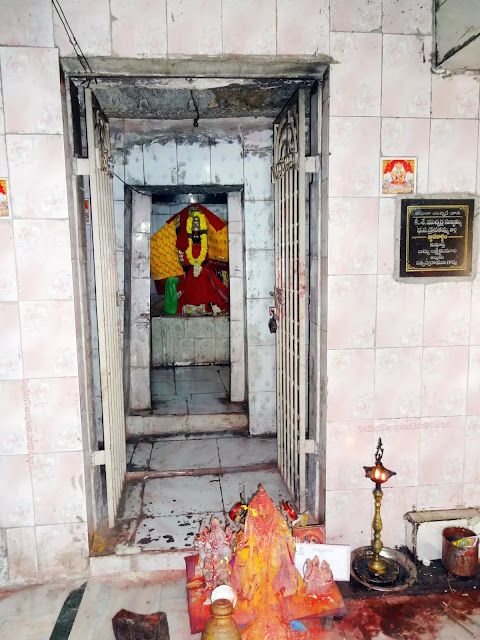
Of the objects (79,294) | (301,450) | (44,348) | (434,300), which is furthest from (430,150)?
(44,348)

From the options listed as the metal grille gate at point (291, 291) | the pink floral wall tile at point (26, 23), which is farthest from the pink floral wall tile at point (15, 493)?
the pink floral wall tile at point (26, 23)

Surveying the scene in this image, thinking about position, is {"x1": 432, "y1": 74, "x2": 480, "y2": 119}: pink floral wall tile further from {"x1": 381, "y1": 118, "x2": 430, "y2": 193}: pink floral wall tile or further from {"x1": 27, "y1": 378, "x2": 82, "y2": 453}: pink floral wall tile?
{"x1": 27, "y1": 378, "x2": 82, "y2": 453}: pink floral wall tile

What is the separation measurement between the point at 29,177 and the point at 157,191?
2631 mm

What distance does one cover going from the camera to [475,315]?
129 inches

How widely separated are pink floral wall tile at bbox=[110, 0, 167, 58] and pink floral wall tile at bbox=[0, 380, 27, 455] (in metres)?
2.27

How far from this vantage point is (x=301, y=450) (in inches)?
138

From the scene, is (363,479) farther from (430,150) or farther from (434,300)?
(430,150)

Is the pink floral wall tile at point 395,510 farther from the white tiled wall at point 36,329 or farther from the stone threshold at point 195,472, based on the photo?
the white tiled wall at point 36,329

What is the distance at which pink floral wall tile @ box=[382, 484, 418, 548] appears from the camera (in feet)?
11.2

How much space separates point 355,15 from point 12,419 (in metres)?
3.50

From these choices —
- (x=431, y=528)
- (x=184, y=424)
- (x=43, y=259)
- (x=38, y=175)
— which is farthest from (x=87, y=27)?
(x=184, y=424)

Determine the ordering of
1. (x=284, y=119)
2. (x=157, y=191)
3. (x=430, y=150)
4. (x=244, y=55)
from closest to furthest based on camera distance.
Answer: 1. (x=244, y=55)
2. (x=430, y=150)
3. (x=284, y=119)
4. (x=157, y=191)

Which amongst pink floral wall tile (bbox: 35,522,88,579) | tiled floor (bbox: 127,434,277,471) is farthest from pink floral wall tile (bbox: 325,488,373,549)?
pink floral wall tile (bbox: 35,522,88,579)

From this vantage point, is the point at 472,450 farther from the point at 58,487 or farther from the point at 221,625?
the point at 58,487
